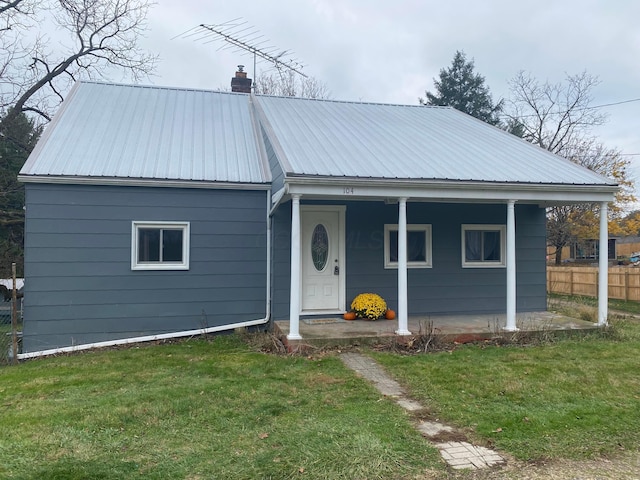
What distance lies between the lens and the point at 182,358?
22.8 feet

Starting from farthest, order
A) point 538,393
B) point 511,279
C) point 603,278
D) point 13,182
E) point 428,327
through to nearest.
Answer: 1. point 13,182
2. point 603,278
3. point 511,279
4. point 428,327
5. point 538,393

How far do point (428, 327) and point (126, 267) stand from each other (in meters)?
5.30

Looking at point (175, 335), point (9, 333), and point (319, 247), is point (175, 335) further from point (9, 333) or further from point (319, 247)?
point (319, 247)

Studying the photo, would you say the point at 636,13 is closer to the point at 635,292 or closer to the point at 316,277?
the point at 635,292

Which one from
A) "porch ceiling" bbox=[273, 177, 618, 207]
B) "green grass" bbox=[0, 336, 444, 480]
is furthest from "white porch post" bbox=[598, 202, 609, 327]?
"green grass" bbox=[0, 336, 444, 480]

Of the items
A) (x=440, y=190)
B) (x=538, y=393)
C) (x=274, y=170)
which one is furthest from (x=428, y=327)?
(x=274, y=170)

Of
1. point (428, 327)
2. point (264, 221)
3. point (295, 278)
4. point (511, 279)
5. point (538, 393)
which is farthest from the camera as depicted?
point (264, 221)

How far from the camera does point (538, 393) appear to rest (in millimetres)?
5035

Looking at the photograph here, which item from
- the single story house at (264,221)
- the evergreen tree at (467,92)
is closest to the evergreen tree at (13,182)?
the single story house at (264,221)

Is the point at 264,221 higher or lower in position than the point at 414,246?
higher

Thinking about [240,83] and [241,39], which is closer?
[240,83]

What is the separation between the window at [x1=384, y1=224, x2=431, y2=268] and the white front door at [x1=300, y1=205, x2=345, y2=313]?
101 centimetres

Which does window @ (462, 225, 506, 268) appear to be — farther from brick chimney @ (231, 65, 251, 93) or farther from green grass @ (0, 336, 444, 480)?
brick chimney @ (231, 65, 251, 93)

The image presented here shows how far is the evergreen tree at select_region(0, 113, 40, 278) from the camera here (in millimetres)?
15109
